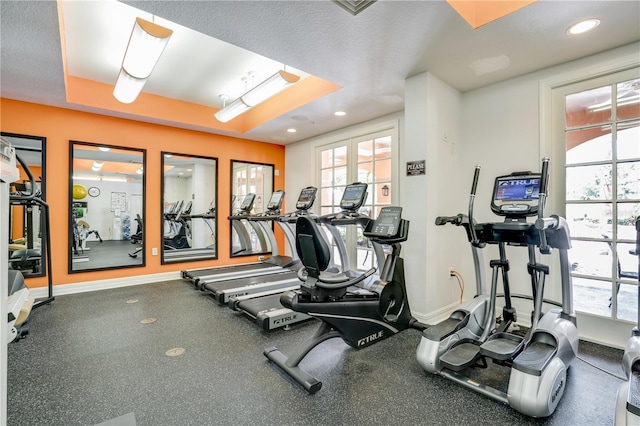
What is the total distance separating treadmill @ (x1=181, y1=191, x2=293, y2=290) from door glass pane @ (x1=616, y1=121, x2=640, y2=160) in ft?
13.3

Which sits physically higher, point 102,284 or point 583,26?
point 583,26

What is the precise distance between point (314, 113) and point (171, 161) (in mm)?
2672

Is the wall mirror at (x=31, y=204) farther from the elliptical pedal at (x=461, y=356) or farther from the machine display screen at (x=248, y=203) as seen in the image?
the elliptical pedal at (x=461, y=356)

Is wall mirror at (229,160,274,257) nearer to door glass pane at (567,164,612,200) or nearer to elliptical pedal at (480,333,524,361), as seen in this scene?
elliptical pedal at (480,333,524,361)

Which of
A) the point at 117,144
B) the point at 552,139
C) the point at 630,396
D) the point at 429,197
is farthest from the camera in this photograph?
the point at 117,144

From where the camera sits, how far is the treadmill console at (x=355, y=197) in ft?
11.2

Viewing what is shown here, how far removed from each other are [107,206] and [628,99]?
6.87 meters

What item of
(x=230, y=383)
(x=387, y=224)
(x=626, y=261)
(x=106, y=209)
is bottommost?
(x=230, y=383)

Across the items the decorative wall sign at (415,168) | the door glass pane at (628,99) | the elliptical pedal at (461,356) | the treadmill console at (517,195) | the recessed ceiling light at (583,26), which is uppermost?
the recessed ceiling light at (583,26)

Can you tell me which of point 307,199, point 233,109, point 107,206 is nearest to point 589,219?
point 307,199

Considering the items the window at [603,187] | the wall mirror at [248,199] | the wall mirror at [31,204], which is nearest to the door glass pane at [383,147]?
the window at [603,187]

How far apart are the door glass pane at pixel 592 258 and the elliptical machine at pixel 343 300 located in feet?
5.49

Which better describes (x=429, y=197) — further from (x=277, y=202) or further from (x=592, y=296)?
(x=277, y=202)

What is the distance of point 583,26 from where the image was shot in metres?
2.32
